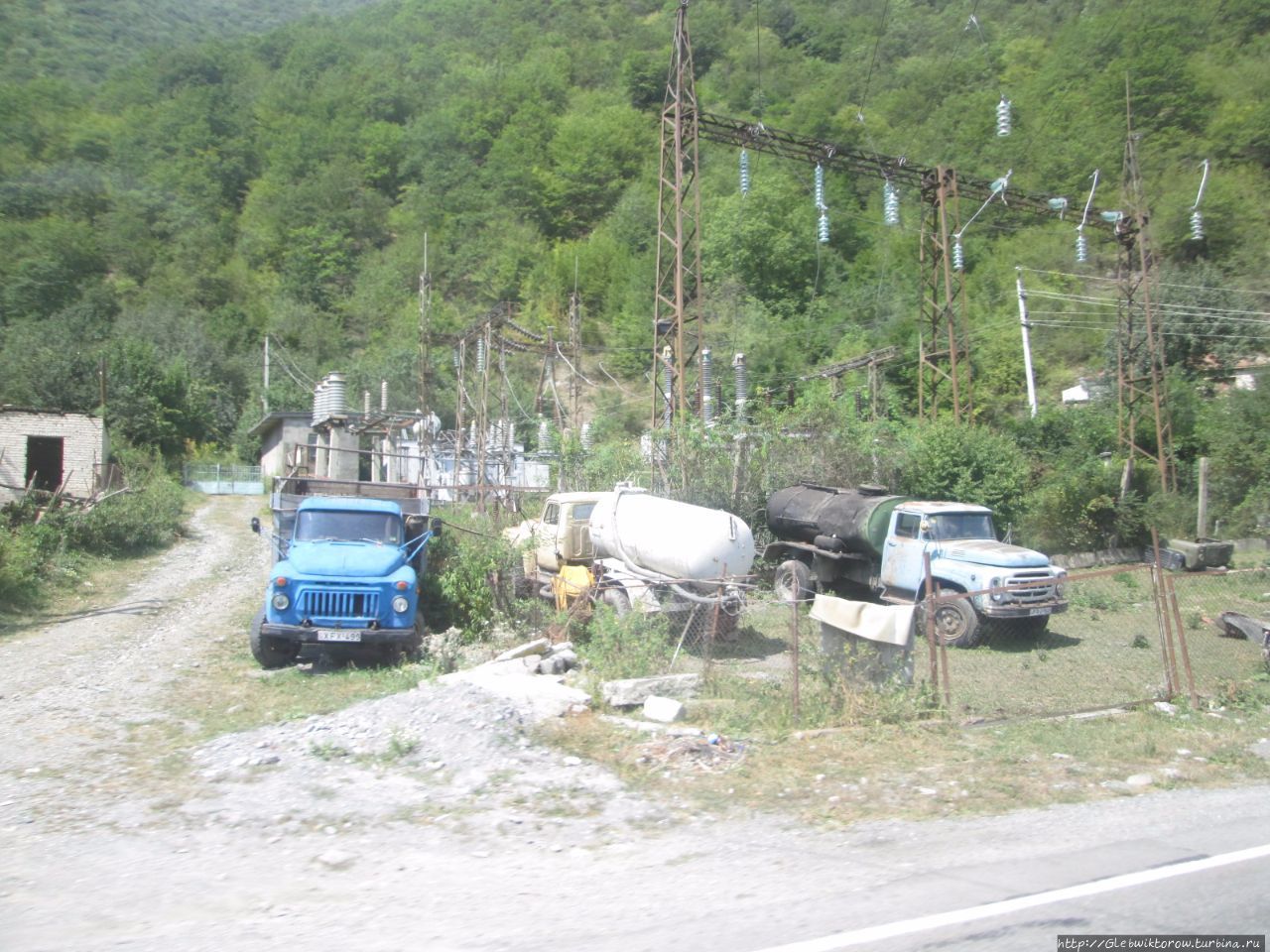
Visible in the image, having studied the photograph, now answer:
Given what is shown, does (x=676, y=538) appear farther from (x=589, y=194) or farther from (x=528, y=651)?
(x=589, y=194)

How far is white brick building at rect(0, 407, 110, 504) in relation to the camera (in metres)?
27.5

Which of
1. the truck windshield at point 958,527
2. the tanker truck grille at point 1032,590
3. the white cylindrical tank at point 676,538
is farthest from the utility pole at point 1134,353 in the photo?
the white cylindrical tank at point 676,538

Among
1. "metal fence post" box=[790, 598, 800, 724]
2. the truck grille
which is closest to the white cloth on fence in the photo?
"metal fence post" box=[790, 598, 800, 724]

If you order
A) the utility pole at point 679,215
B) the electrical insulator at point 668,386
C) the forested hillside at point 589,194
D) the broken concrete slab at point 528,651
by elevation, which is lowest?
the broken concrete slab at point 528,651

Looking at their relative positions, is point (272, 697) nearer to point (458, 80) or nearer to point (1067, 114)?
point (1067, 114)

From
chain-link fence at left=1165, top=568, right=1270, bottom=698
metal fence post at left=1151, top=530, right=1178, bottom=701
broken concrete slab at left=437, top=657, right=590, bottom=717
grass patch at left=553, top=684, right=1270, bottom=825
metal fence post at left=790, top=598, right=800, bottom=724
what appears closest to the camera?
grass patch at left=553, top=684, right=1270, bottom=825

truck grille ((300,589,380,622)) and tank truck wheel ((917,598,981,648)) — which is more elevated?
truck grille ((300,589,380,622))

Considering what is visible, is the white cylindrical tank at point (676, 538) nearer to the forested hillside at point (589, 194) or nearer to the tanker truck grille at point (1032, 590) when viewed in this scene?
the tanker truck grille at point (1032, 590)

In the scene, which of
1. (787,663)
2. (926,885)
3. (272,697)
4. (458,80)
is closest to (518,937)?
(926,885)

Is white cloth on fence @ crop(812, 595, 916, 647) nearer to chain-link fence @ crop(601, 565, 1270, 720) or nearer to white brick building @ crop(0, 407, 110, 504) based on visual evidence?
chain-link fence @ crop(601, 565, 1270, 720)

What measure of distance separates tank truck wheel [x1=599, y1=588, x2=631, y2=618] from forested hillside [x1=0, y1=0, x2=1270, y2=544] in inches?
386

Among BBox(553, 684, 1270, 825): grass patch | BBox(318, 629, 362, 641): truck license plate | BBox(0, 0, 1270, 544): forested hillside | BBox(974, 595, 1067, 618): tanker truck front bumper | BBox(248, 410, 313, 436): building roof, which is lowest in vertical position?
BBox(553, 684, 1270, 825): grass patch

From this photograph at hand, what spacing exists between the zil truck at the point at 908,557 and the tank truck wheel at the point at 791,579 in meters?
0.02

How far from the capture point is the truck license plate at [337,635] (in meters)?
11.6
